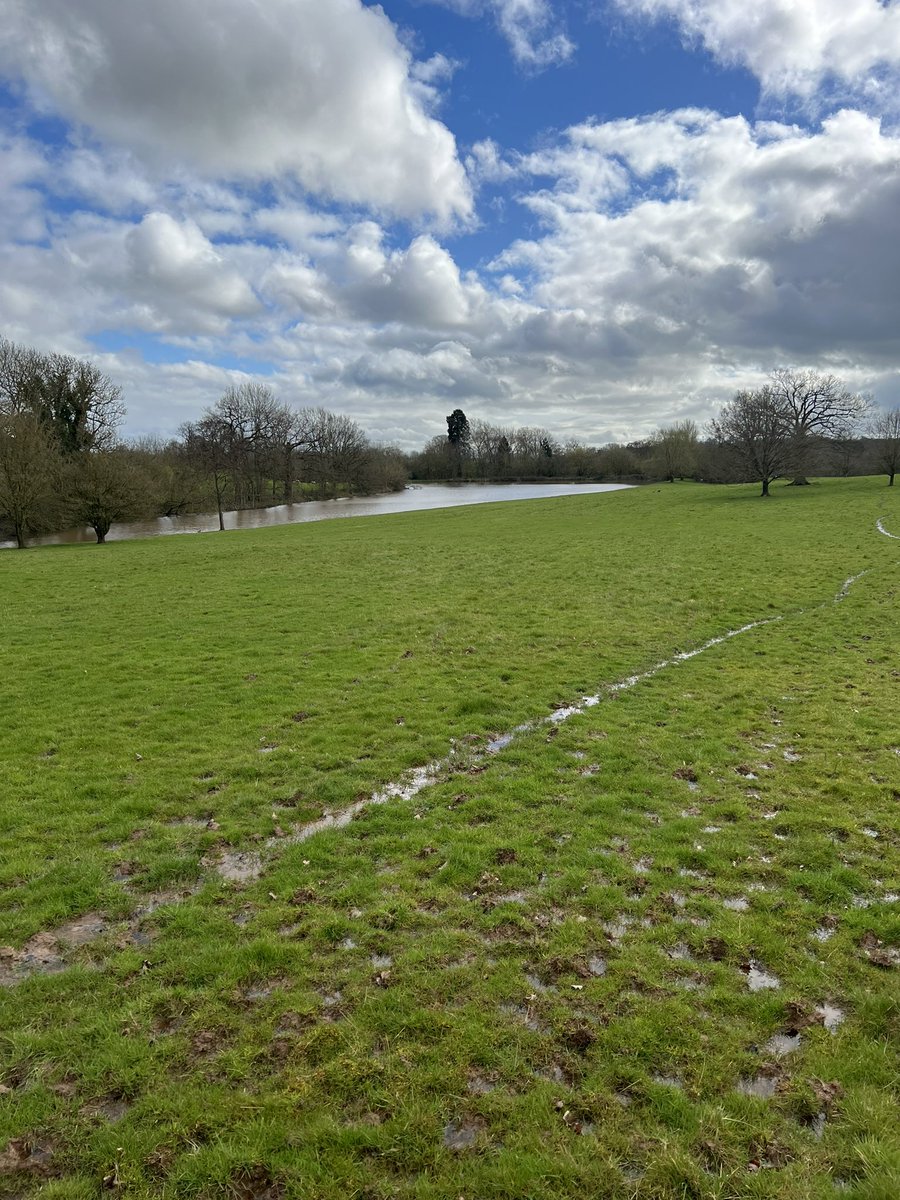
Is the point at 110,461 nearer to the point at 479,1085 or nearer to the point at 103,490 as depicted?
the point at 103,490

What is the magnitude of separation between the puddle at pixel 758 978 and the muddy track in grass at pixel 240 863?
12.6 feet

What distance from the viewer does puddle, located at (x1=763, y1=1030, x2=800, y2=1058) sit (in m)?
3.81

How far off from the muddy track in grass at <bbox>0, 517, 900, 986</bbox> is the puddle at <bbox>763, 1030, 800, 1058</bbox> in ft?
13.8

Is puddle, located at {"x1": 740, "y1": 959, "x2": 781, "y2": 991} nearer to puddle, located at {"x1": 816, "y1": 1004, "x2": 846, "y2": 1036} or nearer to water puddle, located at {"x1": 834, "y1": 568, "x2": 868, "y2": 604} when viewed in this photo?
puddle, located at {"x1": 816, "y1": 1004, "x2": 846, "y2": 1036}

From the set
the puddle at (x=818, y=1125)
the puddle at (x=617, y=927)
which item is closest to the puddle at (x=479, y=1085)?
the puddle at (x=617, y=927)

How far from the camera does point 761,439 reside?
5734cm

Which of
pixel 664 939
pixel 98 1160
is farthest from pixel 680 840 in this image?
pixel 98 1160

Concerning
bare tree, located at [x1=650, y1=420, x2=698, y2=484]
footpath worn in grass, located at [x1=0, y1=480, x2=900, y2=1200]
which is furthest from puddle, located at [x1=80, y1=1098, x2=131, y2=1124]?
bare tree, located at [x1=650, y1=420, x2=698, y2=484]

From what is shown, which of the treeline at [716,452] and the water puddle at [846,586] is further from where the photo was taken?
the treeline at [716,452]

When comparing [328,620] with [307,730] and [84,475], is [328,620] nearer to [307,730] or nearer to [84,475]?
[307,730]

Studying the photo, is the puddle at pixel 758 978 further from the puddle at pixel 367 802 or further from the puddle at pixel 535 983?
the puddle at pixel 367 802

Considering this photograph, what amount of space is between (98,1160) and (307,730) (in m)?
6.04

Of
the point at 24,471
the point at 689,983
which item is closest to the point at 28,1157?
the point at 689,983

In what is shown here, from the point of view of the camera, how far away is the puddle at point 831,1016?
13.1 ft
